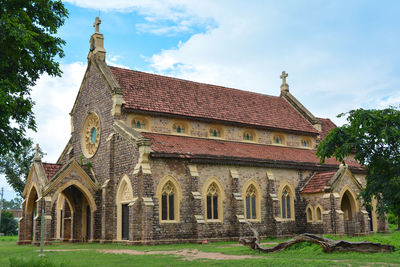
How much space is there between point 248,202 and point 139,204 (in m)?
7.88

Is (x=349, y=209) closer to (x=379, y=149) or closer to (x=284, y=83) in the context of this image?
(x=379, y=149)

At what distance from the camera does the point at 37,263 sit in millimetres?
11398

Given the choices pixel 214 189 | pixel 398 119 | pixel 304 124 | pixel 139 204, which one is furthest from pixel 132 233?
pixel 304 124

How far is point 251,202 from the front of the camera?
29422mm

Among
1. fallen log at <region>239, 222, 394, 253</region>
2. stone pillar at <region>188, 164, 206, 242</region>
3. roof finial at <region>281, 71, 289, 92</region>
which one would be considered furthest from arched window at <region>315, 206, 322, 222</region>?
fallen log at <region>239, 222, 394, 253</region>

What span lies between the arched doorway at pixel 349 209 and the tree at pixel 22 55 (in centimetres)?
2086

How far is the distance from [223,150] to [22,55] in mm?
15080

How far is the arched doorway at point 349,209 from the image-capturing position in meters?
30.4

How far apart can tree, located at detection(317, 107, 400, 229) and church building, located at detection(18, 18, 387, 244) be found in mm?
6807

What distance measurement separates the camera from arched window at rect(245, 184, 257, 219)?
29203 millimetres

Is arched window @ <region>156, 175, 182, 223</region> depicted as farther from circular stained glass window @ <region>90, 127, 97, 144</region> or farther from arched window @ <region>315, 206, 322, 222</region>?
arched window @ <region>315, 206, 322, 222</region>

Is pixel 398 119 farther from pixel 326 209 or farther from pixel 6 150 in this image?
pixel 6 150

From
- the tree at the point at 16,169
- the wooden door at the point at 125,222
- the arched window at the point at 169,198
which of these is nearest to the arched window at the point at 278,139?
the arched window at the point at 169,198

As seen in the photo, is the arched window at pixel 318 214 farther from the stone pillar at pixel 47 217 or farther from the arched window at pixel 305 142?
the stone pillar at pixel 47 217
